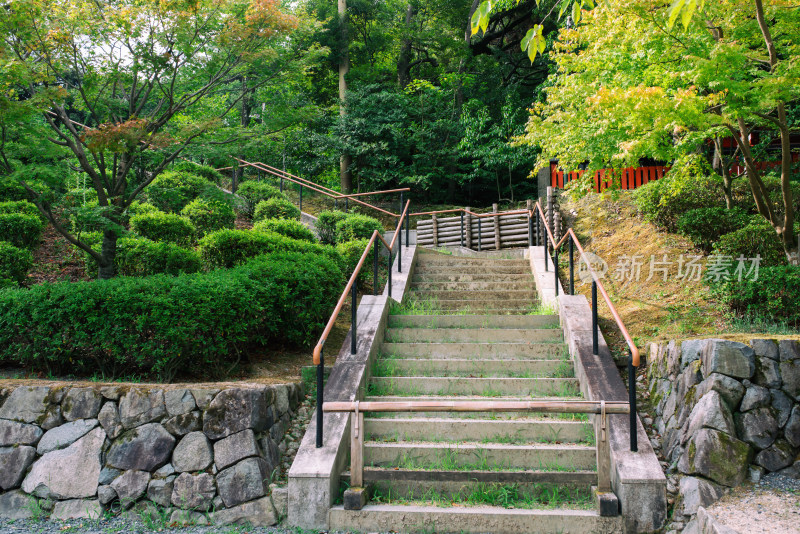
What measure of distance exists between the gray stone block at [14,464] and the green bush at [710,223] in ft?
29.3

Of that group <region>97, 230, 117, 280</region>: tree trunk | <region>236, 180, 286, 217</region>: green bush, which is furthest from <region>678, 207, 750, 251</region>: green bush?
<region>236, 180, 286, 217</region>: green bush

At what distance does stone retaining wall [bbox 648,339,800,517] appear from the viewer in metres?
4.15

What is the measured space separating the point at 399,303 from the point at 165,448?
3.59 metres

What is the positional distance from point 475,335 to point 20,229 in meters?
7.16

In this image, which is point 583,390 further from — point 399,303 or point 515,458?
point 399,303

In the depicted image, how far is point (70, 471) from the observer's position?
14.9 feet

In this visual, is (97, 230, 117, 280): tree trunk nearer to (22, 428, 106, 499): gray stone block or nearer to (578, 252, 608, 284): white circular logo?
(22, 428, 106, 499): gray stone block

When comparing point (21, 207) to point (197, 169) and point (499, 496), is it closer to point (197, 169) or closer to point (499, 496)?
point (197, 169)

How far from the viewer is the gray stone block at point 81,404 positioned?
471cm

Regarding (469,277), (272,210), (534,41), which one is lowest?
(469,277)

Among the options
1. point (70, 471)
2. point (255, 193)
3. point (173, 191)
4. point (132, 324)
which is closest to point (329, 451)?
point (70, 471)

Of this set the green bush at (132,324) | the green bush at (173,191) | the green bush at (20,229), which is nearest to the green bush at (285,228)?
the green bush at (173,191)

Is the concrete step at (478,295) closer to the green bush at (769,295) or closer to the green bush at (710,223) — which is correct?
the green bush at (769,295)

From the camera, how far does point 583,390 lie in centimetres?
524
